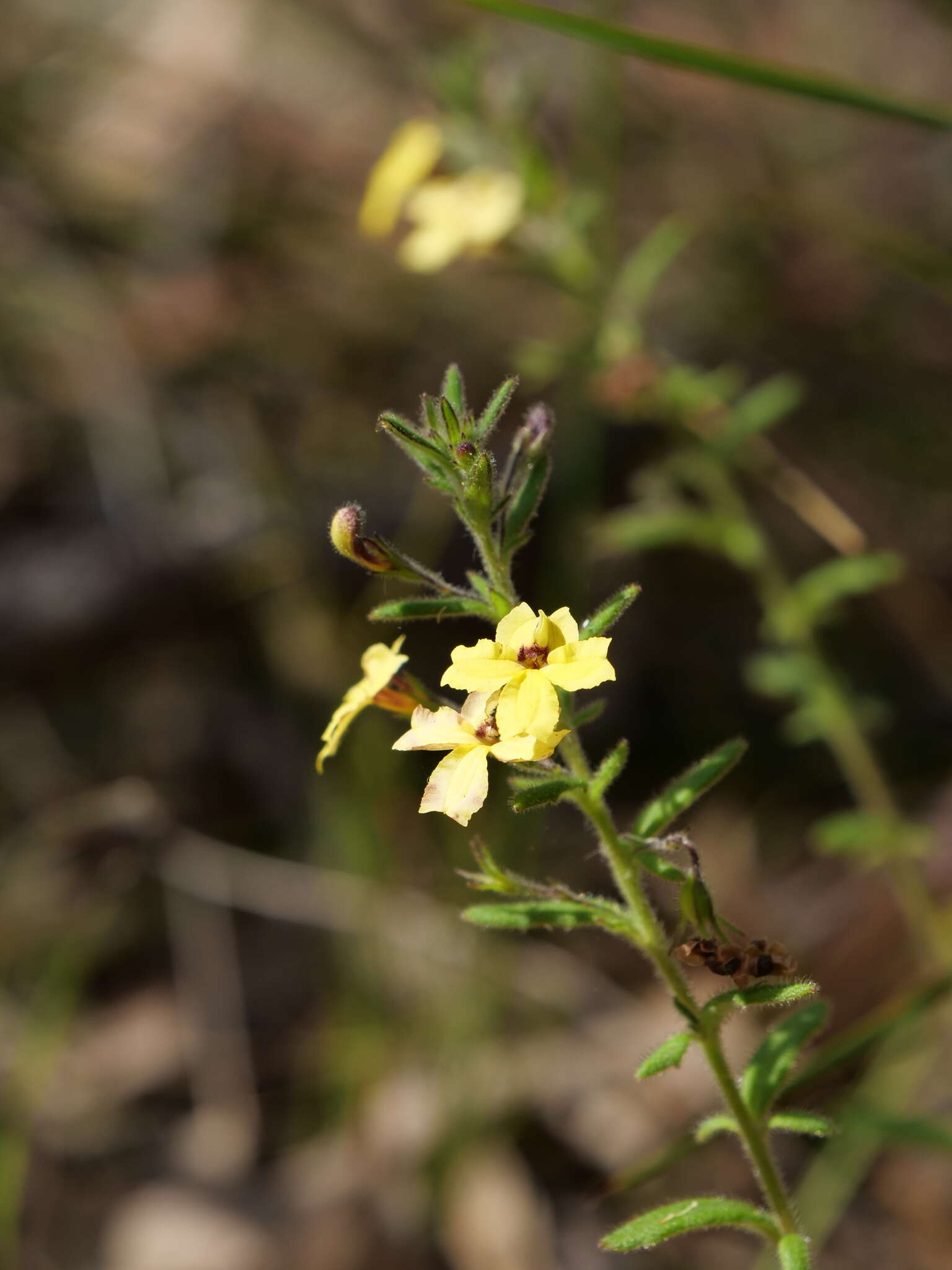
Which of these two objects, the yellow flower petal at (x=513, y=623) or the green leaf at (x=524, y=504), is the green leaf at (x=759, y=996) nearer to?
the yellow flower petal at (x=513, y=623)

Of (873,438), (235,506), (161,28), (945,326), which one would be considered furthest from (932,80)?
(161,28)

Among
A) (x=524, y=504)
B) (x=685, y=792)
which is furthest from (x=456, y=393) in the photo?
(x=685, y=792)

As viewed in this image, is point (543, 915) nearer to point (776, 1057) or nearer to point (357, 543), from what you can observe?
point (776, 1057)

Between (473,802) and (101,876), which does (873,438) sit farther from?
(473,802)

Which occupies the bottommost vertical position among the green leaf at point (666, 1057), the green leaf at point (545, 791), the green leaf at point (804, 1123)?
the green leaf at point (804, 1123)

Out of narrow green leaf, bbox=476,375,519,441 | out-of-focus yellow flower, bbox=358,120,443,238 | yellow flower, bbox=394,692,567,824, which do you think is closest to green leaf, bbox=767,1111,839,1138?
yellow flower, bbox=394,692,567,824

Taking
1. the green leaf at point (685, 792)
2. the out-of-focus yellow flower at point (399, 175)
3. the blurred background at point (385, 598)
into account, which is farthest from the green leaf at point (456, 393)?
the out-of-focus yellow flower at point (399, 175)
